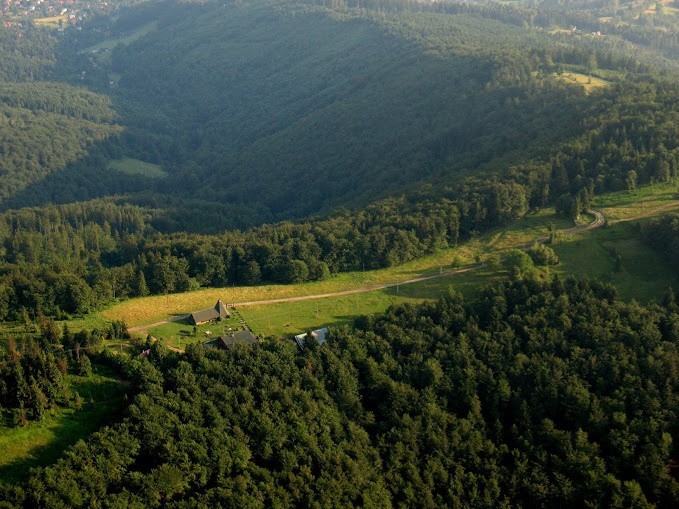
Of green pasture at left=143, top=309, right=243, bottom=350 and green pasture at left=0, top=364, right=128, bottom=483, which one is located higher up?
green pasture at left=0, top=364, right=128, bottom=483

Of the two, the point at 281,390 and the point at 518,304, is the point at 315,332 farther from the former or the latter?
the point at 518,304

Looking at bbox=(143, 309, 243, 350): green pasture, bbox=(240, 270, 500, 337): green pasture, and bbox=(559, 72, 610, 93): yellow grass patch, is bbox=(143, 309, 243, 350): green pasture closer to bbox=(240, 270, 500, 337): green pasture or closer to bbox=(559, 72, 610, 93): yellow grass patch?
bbox=(240, 270, 500, 337): green pasture

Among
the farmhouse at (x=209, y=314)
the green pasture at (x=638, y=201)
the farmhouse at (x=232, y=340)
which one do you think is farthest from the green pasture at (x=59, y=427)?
the green pasture at (x=638, y=201)

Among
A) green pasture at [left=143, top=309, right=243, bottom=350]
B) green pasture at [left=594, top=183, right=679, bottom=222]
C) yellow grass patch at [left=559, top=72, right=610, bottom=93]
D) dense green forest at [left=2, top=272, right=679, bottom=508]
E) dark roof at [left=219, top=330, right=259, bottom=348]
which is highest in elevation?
yellow grass patch at [left=559, top=72, right=610, bottom=93]

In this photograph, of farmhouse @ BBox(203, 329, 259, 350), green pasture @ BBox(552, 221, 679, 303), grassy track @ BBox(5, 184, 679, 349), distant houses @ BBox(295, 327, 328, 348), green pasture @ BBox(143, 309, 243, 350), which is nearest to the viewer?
farmhouse @ BBox(203, 329, 259, 350)

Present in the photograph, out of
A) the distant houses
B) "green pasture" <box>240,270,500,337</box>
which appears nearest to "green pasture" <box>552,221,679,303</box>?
"green pasture" <box>240,270,500,337</box>

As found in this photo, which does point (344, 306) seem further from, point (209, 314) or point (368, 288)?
point (209, 314)

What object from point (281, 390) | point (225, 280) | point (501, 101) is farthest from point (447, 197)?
point (501, 101)

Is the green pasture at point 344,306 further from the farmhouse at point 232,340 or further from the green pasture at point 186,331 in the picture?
the farmhouse at point 232,340
